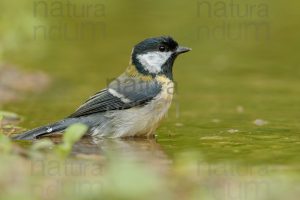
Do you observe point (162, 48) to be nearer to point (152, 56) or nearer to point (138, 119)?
point (152, 56)

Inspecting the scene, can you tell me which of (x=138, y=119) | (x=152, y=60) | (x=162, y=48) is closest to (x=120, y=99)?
(x=138, y=119)

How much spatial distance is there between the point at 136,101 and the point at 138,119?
0.19 metres

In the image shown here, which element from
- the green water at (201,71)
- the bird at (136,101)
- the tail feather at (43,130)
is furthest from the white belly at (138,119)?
the tail feather at (43,130)

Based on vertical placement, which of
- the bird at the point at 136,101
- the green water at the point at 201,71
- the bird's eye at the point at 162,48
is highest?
the bird's eye at the point at 162,48

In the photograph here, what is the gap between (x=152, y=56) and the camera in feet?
27.3

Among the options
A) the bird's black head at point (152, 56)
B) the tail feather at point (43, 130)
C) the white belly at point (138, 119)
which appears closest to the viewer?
the tail feather at point (43, 130)

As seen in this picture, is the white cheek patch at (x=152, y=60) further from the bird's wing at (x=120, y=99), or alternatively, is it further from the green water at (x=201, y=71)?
the green water at (x=201, y=71)

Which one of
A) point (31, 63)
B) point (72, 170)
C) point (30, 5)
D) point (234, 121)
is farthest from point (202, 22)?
point (72, 170)

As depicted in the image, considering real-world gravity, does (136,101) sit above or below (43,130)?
above

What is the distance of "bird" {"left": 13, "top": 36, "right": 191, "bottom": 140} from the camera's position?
26.6ft

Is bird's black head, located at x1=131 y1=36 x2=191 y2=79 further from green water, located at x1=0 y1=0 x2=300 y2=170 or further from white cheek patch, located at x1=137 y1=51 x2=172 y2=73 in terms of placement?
green water, located at x1=0 y1=0 x2=300 y2=170

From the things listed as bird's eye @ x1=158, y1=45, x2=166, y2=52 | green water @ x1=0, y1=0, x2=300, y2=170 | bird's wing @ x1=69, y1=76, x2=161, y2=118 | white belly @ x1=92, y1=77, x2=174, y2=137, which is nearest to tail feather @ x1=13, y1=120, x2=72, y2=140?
bird's wing @ x1=69, y1=76, x2=161, y2=118

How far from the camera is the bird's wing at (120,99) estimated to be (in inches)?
320

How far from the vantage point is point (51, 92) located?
10352 mm
